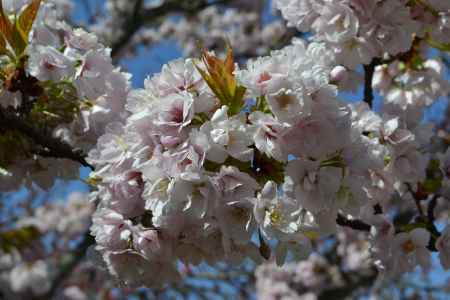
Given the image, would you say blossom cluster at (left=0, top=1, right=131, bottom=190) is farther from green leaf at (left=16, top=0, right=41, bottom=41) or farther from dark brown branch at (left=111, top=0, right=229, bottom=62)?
dark brown branch at (left=111, top=0, right=229, bottom=62)

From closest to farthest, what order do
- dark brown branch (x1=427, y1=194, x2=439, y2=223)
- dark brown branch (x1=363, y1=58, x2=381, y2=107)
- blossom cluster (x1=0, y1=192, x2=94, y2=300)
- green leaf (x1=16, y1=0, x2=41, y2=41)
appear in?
green leaf (x1=16, y1=0, x2=41, y2=41) → dark brown branch (x1=427, y1=194, x2=439, y2=223) → dark brown branch (x1=363, y1=58, x2=381, y2=107) → blossom cluster (x1=0, y1=192, x2=94, y2=300)

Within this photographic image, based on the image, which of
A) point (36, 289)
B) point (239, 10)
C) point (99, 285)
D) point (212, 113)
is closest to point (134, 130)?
point (212, 113)

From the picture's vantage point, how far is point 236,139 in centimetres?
131

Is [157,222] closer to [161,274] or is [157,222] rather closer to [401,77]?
[161,274]

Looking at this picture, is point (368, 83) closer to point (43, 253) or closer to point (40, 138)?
point (40, 138)

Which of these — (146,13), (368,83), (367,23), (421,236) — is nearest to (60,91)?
(367,23)

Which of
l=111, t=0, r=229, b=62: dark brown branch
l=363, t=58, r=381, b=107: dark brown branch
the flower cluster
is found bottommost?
l=111, t=0, r=229, b=62: dark brown branch

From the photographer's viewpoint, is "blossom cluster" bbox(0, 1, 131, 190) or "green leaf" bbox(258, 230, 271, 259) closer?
"green leaf" bbox(258, 230, 271, 259)

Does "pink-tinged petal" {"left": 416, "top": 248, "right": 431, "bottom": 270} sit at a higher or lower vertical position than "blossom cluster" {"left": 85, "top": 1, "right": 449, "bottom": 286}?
lower

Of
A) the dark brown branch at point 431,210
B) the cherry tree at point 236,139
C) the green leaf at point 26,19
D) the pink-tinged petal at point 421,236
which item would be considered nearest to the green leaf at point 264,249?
the cherry tree at point 236,139

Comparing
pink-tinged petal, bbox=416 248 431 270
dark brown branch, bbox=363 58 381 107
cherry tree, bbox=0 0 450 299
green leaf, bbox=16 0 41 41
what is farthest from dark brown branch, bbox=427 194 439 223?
green leaf, bbox=16 0 41 41

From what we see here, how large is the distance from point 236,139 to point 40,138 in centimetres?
76

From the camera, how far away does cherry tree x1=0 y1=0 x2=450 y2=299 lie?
51.4 inches

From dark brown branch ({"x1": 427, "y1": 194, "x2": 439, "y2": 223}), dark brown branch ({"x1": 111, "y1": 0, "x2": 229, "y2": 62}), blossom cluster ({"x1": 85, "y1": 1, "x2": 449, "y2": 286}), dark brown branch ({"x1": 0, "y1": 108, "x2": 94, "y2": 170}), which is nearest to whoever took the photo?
blossom cluster ({"x1": 85, "y1": 1, "x2": 449, "y2": 286})
